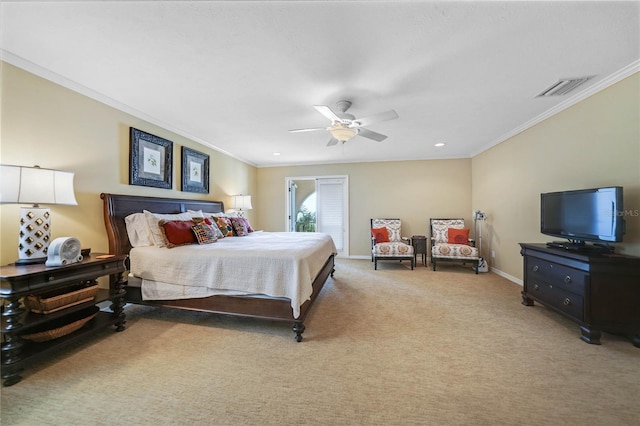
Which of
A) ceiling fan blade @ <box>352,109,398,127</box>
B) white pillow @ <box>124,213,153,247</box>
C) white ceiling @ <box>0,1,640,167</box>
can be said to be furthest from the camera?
white pillow @ <box>124,213,153,247</box>

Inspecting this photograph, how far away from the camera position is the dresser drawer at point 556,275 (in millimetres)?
2078

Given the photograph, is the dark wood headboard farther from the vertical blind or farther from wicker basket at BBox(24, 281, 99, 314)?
the vertical blind

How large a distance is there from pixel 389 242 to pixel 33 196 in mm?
5040

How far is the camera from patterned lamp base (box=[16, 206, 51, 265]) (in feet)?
5.90

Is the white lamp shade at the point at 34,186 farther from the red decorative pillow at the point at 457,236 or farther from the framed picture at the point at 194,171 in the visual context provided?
the red decorative pillow at the point at 457,236

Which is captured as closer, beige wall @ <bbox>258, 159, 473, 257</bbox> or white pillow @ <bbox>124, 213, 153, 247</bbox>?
white pillow @ <bbox>124, 213, 153, 247</bbox>

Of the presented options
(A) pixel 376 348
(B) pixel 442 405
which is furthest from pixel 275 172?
(B) pixel 442 405

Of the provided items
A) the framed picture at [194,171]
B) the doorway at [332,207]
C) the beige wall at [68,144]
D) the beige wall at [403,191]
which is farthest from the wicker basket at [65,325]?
the beige wall at [403,191]

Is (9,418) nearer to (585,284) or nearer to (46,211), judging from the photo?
(46,211)

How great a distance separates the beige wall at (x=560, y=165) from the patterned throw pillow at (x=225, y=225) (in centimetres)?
464

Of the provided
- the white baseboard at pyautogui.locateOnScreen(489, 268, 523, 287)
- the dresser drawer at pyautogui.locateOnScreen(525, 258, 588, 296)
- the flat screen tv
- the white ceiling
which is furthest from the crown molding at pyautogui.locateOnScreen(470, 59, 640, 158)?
the white baseboard at pyautogui.locateOnScreen(489, 268, 523, 287)

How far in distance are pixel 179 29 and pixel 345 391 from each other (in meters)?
2.77

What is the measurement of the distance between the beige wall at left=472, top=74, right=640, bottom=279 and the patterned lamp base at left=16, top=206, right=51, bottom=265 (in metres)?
5.31

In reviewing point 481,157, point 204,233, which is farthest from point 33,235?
point 481,157
